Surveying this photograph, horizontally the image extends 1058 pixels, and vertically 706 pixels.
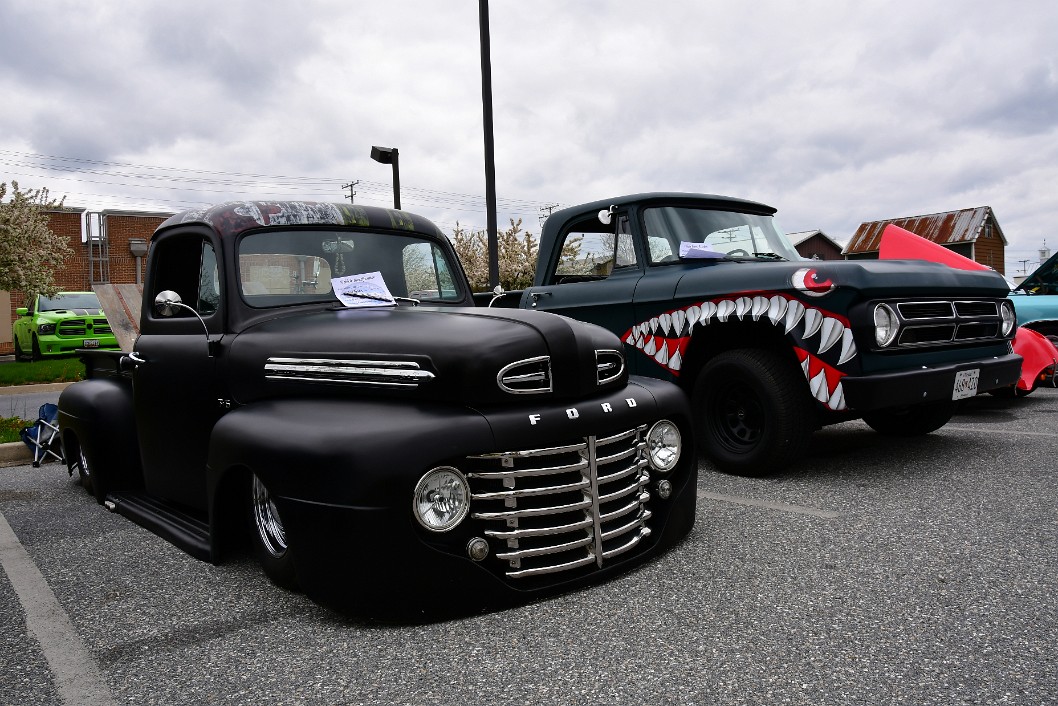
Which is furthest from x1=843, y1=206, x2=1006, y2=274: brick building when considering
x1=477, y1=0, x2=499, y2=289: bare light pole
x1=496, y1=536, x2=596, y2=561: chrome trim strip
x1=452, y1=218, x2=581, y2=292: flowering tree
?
x1=496, y1=536, x2=596, y2=561: chrome trim strip

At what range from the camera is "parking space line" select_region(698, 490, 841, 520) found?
3904 millimetres

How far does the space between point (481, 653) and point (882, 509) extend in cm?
248

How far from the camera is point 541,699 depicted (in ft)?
7.06

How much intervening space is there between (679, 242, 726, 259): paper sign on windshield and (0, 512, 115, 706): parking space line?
411 centimetres

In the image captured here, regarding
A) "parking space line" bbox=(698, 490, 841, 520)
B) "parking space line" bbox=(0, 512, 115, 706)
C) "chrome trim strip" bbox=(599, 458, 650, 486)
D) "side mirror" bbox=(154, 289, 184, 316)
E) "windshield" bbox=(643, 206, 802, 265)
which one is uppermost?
"windshield" bbox=(643, 206, 802, 265)

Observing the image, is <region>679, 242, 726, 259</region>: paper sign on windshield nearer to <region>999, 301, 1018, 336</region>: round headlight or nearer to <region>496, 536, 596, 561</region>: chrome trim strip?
<region>999, 301, 1018, 336</region>: round headlight

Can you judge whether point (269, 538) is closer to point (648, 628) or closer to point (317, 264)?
point (317, 264)

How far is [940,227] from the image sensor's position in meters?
42.0

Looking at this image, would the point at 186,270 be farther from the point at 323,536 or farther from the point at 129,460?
the point at 323,536

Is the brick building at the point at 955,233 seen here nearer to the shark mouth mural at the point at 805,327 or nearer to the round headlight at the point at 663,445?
the shark mouth mural at the point at 805,327

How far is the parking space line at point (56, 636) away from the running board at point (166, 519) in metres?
0.48

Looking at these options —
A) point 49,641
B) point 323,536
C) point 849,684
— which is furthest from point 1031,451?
point 49,641

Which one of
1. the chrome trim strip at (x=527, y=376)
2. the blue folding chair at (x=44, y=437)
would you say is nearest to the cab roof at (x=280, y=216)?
the chrome trim strip at (x=527, y=376)

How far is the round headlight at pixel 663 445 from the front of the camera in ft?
10.8
